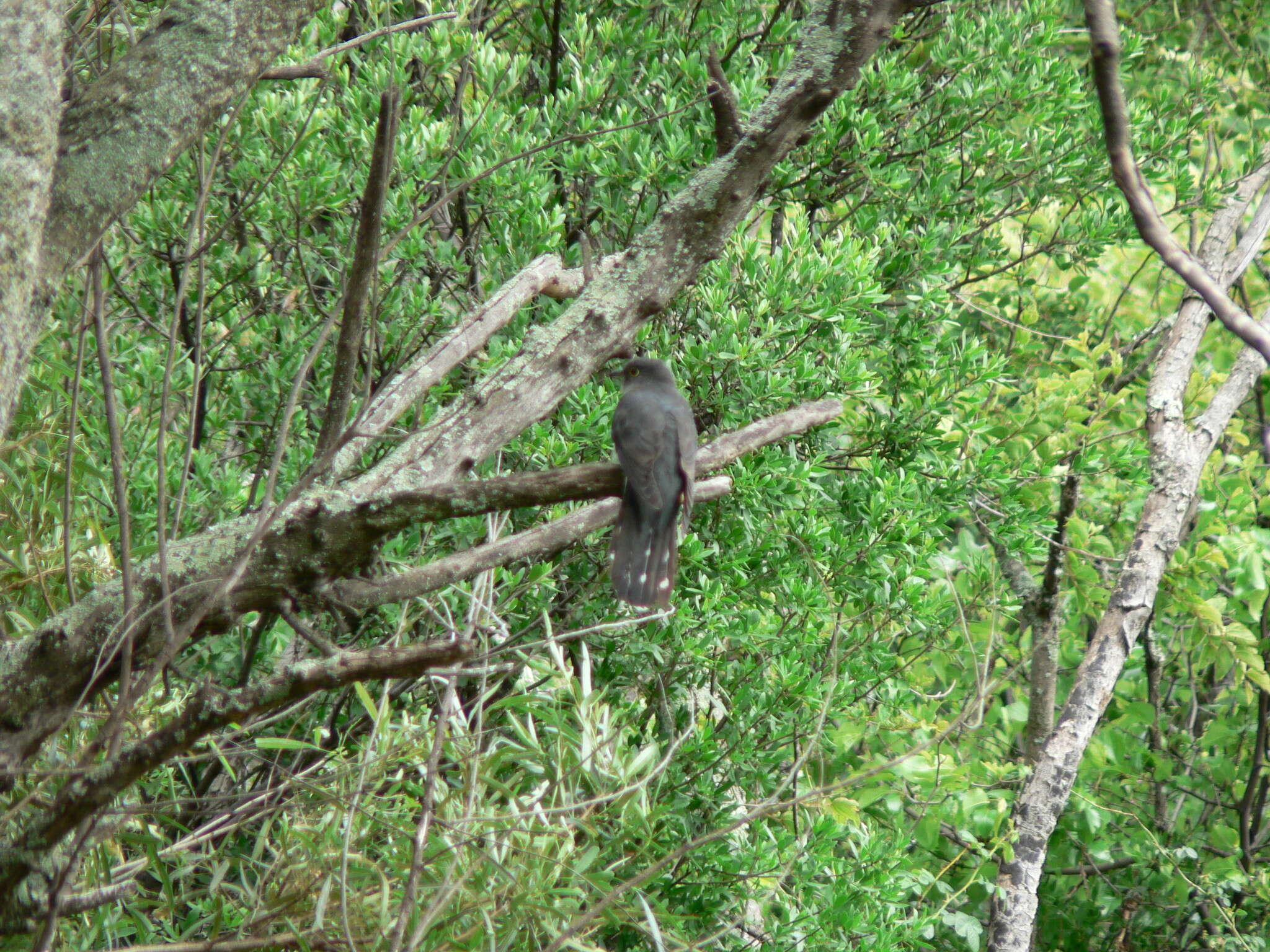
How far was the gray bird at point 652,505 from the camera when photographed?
3.01 m

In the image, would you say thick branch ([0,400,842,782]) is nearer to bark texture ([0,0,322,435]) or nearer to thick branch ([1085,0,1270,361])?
bark texture ([0,0,322,435])

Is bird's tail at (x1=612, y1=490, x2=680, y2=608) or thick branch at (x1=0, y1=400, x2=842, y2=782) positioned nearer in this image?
thick branch at (x1=0, y1=400, x2=842, y2=782)

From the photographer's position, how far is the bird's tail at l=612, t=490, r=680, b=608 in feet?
9.91

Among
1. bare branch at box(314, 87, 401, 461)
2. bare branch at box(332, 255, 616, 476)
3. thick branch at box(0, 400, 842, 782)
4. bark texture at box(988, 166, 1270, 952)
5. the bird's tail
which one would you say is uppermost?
bare branch at box(314, 87, 401, 461)

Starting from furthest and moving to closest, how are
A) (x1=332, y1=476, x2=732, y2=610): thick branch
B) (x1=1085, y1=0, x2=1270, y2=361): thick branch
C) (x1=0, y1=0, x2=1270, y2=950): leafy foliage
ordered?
1. (x1=0, y1=0, x2=1270, y2=950): leafy foliage
2. (x1=332, y1=476, x2=732, y2=610): thick branch
3. (x1=1085, y1=0, x2=1270, y2=361): thick branch

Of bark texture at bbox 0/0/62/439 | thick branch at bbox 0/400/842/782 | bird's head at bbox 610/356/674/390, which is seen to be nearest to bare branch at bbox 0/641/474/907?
thick branch at bbox 0/400/842/782

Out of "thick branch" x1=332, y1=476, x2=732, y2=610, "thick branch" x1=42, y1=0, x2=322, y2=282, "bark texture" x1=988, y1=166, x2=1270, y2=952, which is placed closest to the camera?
"thick branch" x1=42, y1=0, x2=322, y2=282

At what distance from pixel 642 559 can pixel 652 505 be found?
167 millimetres

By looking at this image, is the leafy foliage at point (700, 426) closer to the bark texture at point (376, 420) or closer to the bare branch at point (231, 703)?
the bark texture at point (376, 420)

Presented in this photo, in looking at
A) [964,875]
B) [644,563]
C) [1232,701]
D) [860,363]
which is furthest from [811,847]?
[1232,701]

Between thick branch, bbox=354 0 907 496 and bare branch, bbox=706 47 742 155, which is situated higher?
bare branch, bbox=706 47 742 155

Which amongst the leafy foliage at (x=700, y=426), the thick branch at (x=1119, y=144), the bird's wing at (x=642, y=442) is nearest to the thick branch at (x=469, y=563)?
the bird's wing at (x=642, y=442)

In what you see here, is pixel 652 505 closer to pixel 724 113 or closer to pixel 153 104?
pixel 724 113

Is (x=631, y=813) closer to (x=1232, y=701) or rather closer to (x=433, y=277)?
(x=433, y=277)
